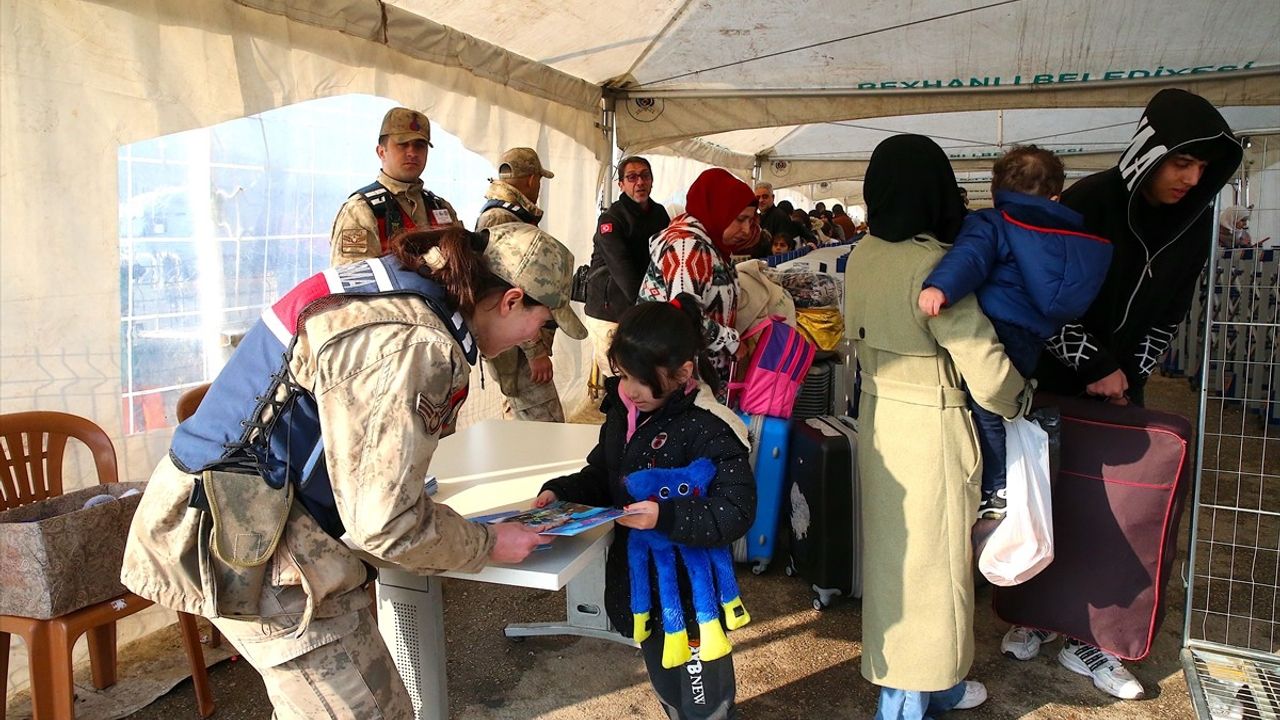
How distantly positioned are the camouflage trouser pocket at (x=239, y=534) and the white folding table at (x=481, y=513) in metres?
0.35

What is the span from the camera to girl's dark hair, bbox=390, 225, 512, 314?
145 cm

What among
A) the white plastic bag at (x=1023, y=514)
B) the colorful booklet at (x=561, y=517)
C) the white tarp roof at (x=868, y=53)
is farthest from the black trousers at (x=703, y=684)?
the white tarp roof at (x=868, y=53)

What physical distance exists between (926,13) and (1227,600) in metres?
3.32

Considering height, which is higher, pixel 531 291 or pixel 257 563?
pixel 531 291

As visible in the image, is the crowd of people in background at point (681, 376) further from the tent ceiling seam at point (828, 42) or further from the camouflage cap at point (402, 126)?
the tent ceiling seam at point (828, 42)

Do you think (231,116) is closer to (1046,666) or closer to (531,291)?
(531,291)

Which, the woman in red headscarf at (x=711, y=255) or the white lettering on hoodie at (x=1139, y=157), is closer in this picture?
the white lettering on hoodie at (x=1139, y=157)

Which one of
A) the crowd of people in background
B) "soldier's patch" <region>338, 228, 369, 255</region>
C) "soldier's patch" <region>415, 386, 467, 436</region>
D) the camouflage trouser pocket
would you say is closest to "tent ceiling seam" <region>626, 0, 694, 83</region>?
the crowd of people in background

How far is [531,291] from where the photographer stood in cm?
151

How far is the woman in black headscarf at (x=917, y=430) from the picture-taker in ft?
7.12

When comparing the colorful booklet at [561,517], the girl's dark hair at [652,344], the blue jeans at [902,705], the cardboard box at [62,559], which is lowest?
the blue jeans at [902,705]

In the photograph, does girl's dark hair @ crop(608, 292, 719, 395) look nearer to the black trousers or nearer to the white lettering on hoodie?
the black trousers

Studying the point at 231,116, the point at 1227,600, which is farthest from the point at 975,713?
the point at 231,116

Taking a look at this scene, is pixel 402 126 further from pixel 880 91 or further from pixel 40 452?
pixel 880 91
